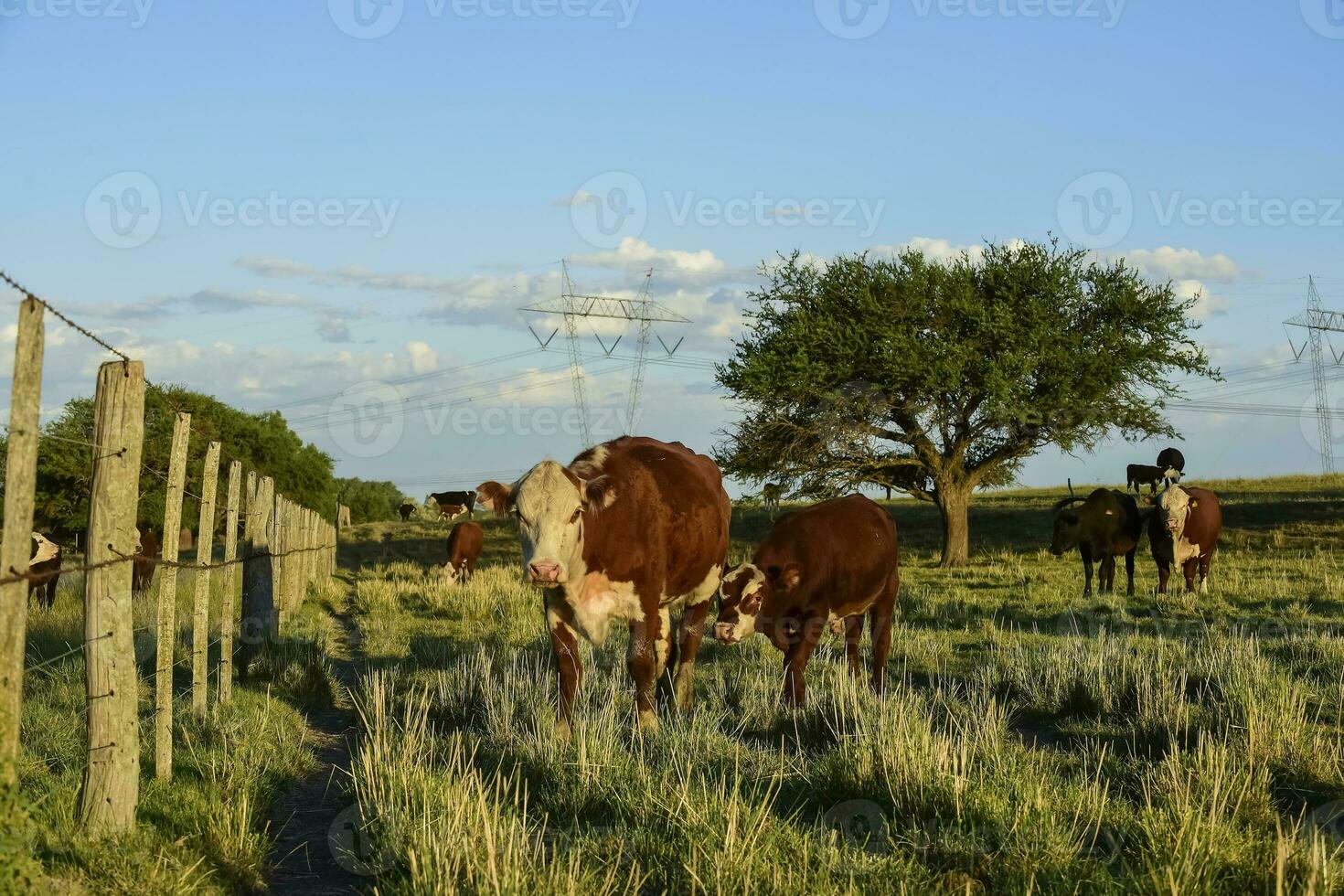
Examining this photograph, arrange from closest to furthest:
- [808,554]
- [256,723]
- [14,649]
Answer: [14,649], [256,723], [808,554]

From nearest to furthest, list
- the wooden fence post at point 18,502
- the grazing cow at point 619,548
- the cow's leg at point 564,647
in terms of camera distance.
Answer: the wooden fence post at point 18,502
the grazing cow at point 619,548
the cow's leg at point 564,647

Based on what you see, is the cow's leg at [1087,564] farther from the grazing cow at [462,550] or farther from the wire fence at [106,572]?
the wire fence at [106,572]

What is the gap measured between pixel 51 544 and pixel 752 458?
677 inches

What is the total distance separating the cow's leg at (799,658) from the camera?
10039 millimetres

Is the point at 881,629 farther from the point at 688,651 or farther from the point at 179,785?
the point at 179,785

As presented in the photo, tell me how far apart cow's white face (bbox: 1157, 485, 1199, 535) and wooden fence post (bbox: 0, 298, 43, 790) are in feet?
62.6

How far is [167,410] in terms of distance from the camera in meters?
48.1

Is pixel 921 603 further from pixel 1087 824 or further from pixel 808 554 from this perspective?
pixel 1087 824

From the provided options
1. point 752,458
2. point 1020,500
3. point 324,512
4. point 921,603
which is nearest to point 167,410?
point 324,512

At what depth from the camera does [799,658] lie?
10.2 meters

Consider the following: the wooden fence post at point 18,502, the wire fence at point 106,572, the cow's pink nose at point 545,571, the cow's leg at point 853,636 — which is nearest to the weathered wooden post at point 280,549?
the wire fence at point 106,572

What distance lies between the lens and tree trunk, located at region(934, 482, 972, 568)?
30672 millimetres

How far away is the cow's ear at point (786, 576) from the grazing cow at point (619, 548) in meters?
0.76

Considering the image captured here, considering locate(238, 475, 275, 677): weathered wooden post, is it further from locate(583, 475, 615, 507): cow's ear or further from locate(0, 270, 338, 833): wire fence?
locate(583, 475, 615, 507): cow's ear
